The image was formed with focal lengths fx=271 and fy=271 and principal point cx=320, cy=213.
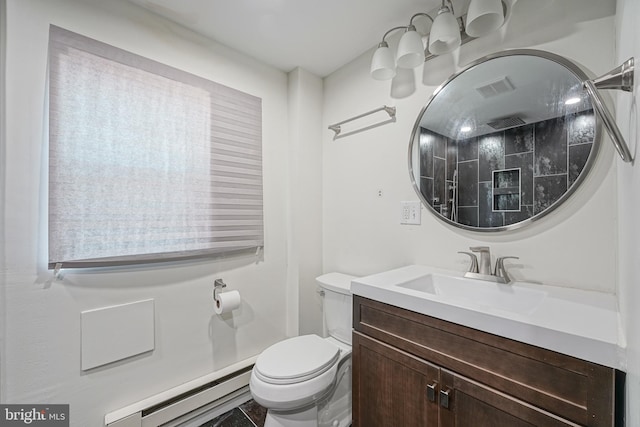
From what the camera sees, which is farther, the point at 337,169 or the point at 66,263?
the point at 337,169

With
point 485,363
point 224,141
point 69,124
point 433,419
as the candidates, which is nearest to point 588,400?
point 485,363

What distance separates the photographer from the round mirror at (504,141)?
1.09 m

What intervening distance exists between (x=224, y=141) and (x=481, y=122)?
144cm

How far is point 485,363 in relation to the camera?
2.78 ft

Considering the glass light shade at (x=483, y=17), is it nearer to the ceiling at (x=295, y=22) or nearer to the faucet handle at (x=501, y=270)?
the ceiling at (x=295, y=22)

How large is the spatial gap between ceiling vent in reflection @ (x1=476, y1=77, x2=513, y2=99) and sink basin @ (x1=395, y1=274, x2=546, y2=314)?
88cm

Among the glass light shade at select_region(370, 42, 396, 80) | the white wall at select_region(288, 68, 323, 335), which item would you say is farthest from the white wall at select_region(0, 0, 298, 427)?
the glass light shade at select_region(370, 42, 396, 80)

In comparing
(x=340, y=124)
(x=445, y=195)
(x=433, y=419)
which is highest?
(x=340, y=124)

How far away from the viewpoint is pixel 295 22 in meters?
1.54

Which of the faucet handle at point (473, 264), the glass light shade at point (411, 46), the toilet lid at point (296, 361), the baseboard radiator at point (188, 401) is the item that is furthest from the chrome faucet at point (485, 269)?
the baseboard radiator at point (188, 401)

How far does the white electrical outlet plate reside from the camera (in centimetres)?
154

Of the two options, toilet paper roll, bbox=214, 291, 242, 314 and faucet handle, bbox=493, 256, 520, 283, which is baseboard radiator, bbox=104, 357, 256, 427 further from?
faucet handle, bbox=493, 256, 520, 283

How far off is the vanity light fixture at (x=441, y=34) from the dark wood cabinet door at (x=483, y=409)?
141cm

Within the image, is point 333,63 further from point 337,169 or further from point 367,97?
point 337,169
